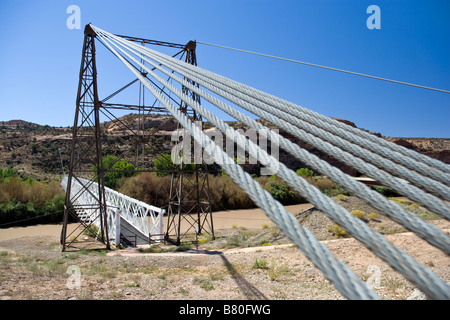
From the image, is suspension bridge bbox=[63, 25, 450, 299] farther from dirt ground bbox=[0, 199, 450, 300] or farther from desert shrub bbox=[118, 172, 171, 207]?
desert shrub bbox=[118, 172, 171, 207]

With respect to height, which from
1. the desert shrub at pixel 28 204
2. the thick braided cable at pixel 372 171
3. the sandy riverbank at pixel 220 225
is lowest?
the sandy riverbank at pixel 220 225

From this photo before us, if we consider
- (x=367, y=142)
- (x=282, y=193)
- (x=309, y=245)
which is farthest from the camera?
(x=282, y=193)

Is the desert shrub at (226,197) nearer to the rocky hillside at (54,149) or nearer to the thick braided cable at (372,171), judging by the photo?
the rocky hillside at (54,149)

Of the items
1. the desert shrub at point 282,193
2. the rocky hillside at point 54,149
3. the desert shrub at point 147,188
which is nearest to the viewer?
the desert shrub at point 147,188

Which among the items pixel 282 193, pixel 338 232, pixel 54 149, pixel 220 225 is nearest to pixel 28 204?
pixel 220 225

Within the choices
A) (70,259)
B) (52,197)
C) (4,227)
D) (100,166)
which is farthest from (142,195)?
(70,259)

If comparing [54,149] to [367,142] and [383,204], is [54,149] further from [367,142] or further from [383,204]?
[383,204]

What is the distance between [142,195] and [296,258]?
1754 centimetres

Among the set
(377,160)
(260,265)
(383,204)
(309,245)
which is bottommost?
(260,265)

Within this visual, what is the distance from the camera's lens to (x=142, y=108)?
9.20 metres

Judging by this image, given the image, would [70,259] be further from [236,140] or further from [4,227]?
[4,227]

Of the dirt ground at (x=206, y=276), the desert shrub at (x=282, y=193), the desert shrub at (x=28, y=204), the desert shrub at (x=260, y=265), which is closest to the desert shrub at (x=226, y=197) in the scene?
the desert shrub at (x=282, y=193)

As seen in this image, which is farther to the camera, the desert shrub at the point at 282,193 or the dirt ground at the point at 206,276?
the desert shrub at the point at 282,193
